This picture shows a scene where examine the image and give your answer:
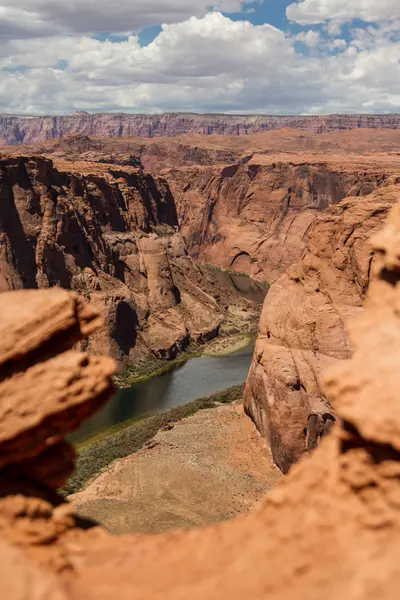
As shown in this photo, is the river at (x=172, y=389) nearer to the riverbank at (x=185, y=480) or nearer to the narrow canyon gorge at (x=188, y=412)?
the narrow canyon gorge at (x=188, y=412)

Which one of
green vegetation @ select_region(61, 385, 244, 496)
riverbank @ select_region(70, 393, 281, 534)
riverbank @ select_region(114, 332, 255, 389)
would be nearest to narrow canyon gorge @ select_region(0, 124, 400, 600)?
riverbank @ select_region(70, 393, 281, 534)

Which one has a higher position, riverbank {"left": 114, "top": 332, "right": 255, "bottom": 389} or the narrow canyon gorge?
the narrow canyon gorge

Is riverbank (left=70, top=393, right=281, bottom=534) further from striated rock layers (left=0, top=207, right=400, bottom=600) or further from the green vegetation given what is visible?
striated rock layers (left=0, top=207, right=400, bottom=600)

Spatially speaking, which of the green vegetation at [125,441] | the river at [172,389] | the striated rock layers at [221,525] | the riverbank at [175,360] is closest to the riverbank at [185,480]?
the green vegetation at [125,441]

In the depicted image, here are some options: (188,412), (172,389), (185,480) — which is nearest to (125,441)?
(188,412)

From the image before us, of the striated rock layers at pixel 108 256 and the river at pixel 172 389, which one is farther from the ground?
the striated rock layers at pixel 108 256

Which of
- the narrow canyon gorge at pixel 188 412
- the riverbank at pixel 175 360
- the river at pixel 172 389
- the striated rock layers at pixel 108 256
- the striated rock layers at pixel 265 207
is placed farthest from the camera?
the striated rock layers at pixel 265 207
